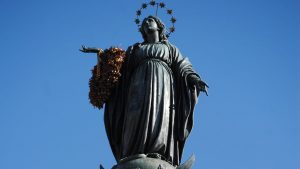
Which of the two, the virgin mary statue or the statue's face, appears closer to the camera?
the virgin mary statue

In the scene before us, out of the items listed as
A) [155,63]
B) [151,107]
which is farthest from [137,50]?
[151,107]

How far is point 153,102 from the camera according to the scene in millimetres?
13141

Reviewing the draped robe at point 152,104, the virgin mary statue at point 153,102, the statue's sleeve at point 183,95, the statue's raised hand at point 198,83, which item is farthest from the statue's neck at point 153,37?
the statue's raised hand at point 198,83

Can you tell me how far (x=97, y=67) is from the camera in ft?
46.1

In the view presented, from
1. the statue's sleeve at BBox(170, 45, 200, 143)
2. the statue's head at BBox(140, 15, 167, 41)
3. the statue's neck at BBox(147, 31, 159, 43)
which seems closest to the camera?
the statue's sleeve at BBox(170, 45, 200, 143)

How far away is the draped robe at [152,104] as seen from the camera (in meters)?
12.9

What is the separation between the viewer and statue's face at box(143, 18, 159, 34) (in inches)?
577

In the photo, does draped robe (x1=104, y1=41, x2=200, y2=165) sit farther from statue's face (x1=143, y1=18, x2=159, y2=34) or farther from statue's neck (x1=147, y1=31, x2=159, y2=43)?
statue's face (x1=143, y1=18, x2=159, y2=34)

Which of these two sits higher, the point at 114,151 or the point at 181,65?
the point at 181,65

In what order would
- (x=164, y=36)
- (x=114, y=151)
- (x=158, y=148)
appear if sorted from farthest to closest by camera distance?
(x=164, y=36), (x=114, y=151), (x=158, y=148)

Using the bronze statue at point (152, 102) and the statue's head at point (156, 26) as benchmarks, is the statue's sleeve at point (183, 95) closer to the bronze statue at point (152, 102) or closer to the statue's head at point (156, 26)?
the bronze statue at point (152, 102)

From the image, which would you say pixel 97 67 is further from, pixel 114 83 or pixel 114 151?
pixel 114 151

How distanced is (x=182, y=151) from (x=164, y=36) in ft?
8.49

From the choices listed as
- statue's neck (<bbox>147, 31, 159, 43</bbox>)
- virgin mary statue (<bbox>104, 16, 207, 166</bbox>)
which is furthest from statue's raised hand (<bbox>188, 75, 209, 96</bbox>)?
Result: statue's neck (<bbox>147, 31, 159, 43</bbox>)
